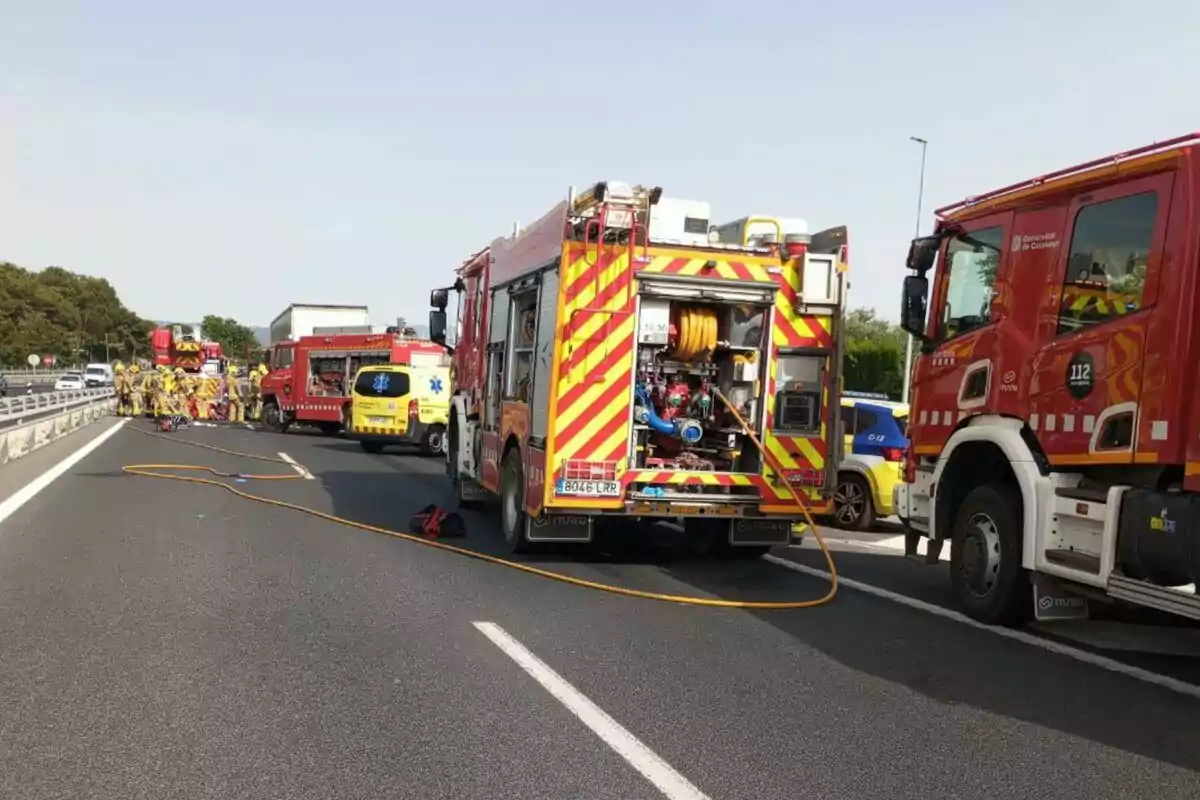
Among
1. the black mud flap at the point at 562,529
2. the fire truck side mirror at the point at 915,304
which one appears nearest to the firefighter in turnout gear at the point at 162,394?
the black mud flap at the point at 562,529

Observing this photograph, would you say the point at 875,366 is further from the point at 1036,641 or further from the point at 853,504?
the point at 1036,641

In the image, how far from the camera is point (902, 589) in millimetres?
8875

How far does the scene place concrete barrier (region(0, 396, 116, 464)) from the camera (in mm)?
17953

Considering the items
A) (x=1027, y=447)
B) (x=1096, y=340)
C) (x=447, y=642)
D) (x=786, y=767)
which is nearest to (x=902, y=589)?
(x=1027, y=447)

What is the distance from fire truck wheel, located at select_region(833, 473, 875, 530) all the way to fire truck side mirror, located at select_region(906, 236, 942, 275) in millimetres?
5168

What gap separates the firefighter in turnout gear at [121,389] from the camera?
3687cm

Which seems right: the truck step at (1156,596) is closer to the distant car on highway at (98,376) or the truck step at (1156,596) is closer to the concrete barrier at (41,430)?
the concrete barrier at (41,430)

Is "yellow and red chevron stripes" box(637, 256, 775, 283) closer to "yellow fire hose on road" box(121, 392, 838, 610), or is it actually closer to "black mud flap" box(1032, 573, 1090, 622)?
"yellow fire hose on road" box(121, 392, 838, 610)

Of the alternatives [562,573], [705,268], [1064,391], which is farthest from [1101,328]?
[562,573]

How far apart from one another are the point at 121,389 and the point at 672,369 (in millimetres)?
32757

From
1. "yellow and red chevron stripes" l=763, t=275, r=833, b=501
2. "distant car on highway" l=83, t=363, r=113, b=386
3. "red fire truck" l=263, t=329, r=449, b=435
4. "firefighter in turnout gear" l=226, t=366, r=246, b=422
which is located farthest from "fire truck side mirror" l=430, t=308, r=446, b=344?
"distant car on highway" l=83, t=363, r=113, b=386

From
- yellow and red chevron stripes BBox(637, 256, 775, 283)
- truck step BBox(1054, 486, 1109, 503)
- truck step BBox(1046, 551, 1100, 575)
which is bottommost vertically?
truck step BBox(1046, 551, 1100, 575)

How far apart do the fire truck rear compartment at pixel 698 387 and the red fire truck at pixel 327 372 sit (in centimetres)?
1698

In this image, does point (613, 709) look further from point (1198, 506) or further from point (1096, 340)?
point (1096, 340)
